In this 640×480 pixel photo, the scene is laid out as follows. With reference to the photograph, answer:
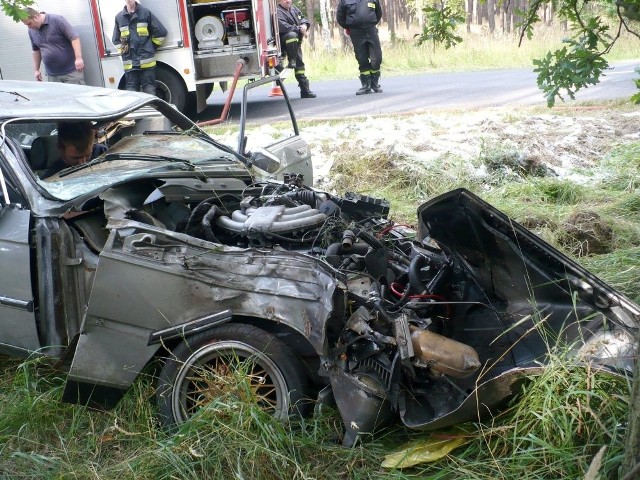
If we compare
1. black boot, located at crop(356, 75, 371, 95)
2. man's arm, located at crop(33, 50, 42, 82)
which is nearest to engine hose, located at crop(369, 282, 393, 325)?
man's arm, located at crop(33, 50, 42, 82)

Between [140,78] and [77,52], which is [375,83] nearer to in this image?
[140,78]

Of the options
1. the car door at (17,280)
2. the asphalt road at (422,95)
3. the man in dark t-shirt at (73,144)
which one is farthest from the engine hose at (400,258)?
the asphalt road at (422,95)

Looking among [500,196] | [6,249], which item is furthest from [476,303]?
[500,196]

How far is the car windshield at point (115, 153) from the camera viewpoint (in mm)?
4000

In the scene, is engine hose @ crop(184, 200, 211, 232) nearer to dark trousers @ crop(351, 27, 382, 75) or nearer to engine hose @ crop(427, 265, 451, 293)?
engine hose @ crop(427, 265, 451, 293)

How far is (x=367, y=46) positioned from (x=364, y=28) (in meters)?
0.34

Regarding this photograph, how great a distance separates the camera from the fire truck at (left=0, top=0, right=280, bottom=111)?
37.7ft

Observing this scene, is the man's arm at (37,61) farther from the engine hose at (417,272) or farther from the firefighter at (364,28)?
the engine hose at (417,272)

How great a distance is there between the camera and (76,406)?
3539 mm

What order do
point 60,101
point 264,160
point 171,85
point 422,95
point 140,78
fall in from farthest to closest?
point 422,95 → point 171,85 → point 140,78 → point 264,160 → point 60,101

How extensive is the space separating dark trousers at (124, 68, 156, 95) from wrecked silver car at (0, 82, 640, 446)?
296 inches

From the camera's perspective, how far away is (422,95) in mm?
12812

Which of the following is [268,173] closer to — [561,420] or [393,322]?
[393,322]

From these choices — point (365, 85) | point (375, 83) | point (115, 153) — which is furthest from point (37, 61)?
point (115, 153)
